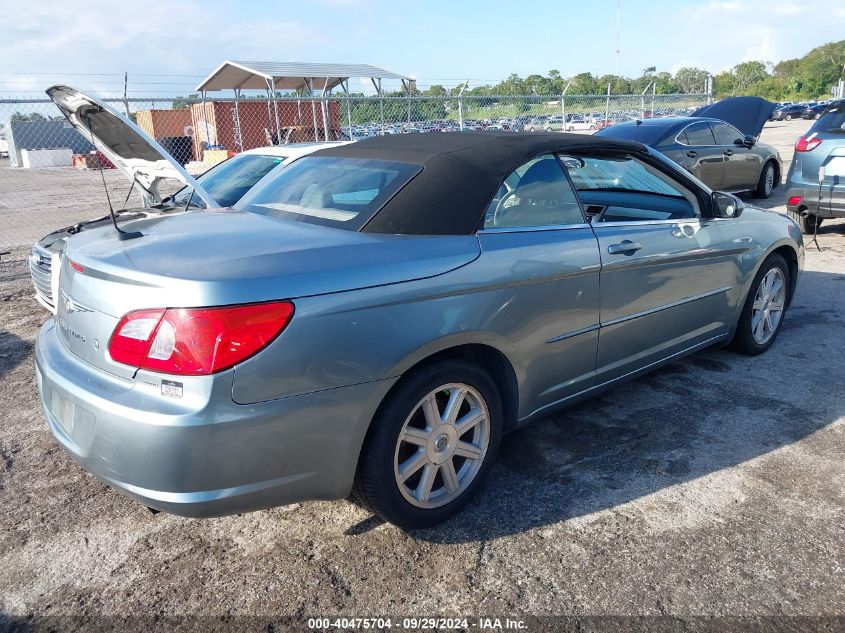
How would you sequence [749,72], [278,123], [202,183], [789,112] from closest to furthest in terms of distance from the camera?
[202,183], [278,123], [789,112], [749,72]

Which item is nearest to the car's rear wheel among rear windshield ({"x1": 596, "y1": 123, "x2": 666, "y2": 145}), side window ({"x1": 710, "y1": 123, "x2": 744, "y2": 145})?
side window ({"x1": 710, "y1": 123, "x2": 744, "y2": 145})

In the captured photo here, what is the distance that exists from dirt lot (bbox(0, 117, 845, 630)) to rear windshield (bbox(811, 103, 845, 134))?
509cm

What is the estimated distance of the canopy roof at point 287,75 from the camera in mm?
15516

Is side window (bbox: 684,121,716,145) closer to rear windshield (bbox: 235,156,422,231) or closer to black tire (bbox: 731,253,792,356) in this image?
black tire (bbox: 731,253,792,356)

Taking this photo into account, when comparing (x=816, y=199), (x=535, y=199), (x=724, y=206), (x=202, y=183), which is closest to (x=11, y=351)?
(x=202, y=183)

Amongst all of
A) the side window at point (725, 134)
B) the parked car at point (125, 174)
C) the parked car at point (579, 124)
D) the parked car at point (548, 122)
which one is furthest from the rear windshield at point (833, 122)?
the parked car at point (579, 124)

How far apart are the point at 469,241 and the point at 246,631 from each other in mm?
1665

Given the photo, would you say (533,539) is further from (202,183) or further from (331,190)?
(202,183)

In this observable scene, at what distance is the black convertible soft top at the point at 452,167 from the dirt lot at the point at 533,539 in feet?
4.08

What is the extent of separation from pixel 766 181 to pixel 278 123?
10.6 metres

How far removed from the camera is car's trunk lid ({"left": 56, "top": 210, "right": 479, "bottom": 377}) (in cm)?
229

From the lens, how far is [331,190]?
3.37 meters

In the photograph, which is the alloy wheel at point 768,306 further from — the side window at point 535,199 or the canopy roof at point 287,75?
the canopy roof at point 287,75

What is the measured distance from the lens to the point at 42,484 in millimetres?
3293
